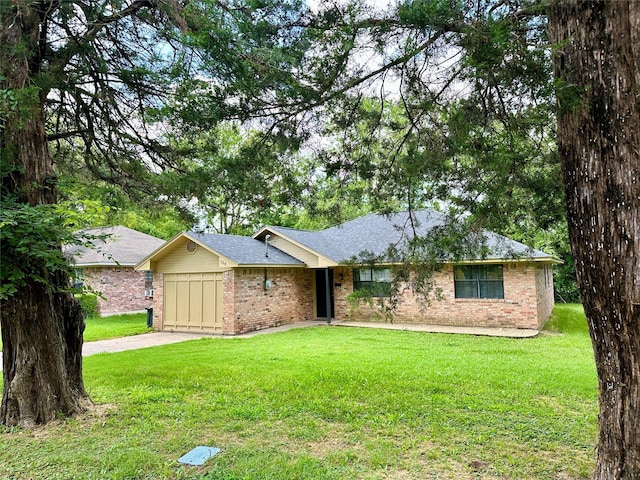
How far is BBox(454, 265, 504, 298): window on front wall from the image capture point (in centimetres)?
1249

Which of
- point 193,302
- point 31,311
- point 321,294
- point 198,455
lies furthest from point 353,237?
point 198,455

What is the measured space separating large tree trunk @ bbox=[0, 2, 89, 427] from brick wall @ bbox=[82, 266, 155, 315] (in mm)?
13953

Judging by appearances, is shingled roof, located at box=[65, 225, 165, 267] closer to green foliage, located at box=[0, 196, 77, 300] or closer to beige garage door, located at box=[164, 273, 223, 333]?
beige garage door, located at box=[164, 273, 223, 333]

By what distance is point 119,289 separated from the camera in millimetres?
18812

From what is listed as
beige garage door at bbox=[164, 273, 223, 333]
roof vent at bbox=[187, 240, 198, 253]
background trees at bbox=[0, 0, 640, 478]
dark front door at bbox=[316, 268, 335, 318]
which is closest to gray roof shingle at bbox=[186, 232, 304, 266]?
roof vent at bbox=[187, 240, 198, 253]

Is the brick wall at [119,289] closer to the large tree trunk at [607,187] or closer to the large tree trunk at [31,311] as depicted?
the large tree trunk at [31,311]

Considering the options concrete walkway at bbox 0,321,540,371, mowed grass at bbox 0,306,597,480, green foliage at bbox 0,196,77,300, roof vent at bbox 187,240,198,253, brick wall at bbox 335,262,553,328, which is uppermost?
roof vent at bbox 187,240,198,253

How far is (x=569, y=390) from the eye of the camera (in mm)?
5781

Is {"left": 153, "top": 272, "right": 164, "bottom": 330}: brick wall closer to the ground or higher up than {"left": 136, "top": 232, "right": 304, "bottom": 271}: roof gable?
closer to the ground

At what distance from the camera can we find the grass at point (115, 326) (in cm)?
1273

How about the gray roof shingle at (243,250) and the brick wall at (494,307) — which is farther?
the gray roof shingle at (243,250)

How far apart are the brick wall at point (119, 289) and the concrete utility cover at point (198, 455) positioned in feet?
51.9

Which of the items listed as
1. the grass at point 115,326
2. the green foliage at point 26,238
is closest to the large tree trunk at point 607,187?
the green foliage at point 26,238

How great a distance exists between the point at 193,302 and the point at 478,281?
934 centimetres
